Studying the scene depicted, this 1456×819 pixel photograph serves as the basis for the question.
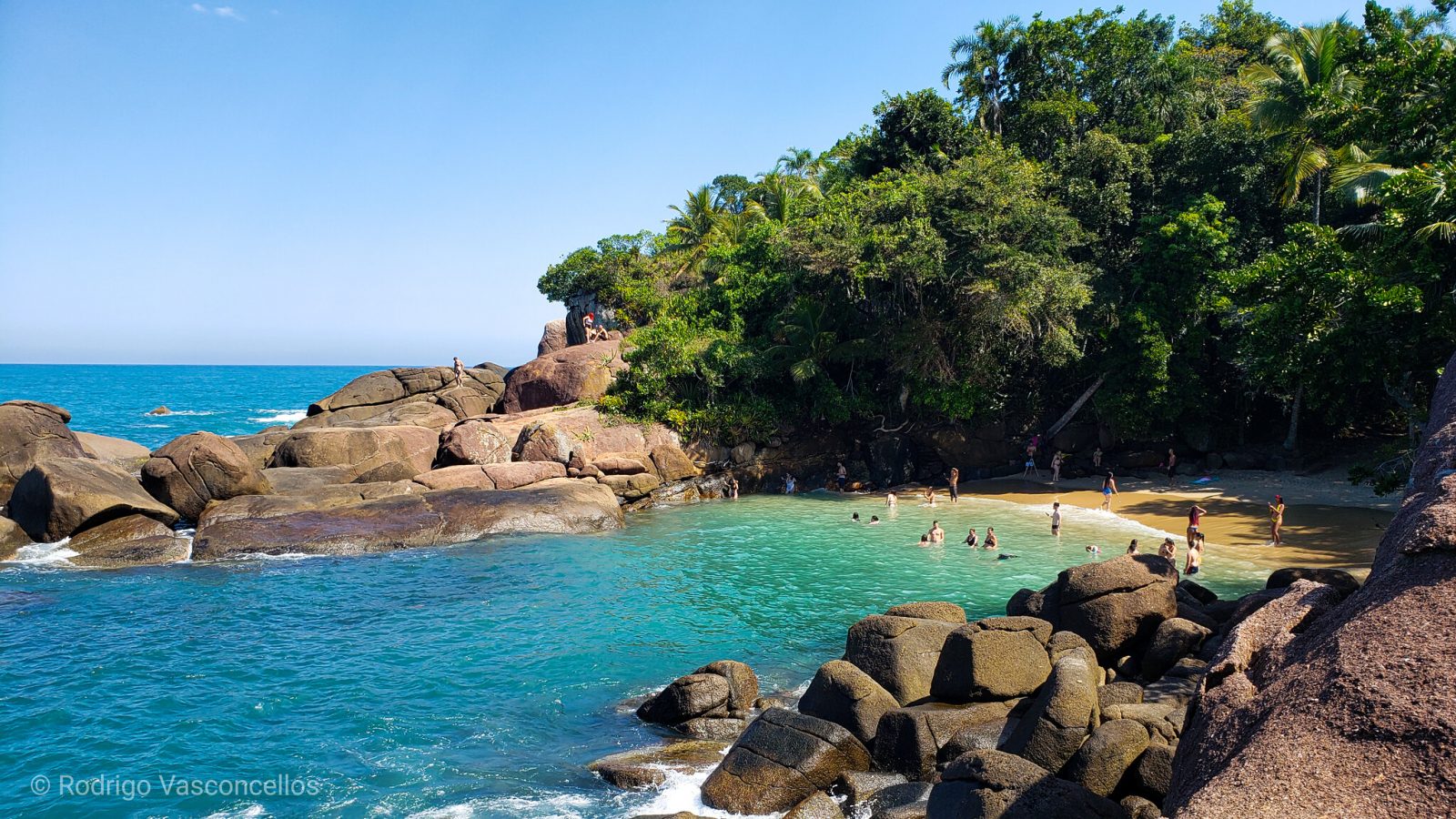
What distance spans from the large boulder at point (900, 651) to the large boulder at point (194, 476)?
1955cm

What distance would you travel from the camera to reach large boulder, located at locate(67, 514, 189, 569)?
21109mm

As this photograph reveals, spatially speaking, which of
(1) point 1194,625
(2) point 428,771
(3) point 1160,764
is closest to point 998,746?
(3) point 1160,764

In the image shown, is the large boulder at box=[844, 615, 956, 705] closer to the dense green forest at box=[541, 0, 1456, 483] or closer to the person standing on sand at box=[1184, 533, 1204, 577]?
the person standing on sand at box=[1184, 533, 1204, 577]

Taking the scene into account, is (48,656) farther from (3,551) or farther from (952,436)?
(952,436)

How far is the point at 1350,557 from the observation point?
20266mm

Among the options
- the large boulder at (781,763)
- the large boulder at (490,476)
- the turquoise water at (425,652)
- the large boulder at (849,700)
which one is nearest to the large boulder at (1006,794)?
the large boulder at (781,763)

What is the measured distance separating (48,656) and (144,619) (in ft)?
Result: 6.55

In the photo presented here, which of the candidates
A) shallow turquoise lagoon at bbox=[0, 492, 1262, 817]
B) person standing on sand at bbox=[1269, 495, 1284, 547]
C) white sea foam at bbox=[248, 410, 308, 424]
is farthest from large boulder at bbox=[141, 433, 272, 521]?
white sea foam at bbox=[248, 410, 308, 424]

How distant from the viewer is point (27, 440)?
27031 mm

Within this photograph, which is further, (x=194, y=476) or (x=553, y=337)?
(x=553, y=337)

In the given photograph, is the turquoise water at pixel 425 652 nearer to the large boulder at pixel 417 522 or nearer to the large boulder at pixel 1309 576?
the large boulder at pixel 417 522

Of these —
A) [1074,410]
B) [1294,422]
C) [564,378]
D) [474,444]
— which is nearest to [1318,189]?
[1294,422]

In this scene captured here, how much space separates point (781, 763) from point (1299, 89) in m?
29.0

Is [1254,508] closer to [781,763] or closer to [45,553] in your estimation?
[781,763]
